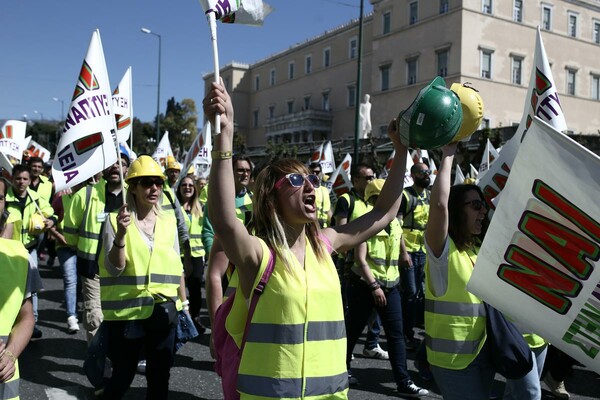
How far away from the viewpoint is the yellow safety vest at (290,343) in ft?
7.79

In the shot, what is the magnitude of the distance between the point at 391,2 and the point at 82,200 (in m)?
44.6

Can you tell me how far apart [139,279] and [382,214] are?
6.26 ft

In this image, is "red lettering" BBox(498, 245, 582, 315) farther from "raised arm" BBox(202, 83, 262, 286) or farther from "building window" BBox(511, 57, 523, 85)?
"building window" BBox(511, 57, 523, 85)

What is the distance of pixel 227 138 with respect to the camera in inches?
87.8

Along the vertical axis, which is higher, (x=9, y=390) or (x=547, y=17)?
(x=547, y=17)

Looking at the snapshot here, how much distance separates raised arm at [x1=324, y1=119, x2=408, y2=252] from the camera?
281 cm

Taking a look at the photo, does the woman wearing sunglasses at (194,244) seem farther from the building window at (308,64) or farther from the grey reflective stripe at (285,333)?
the building window at (308,64)

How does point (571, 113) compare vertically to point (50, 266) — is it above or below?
above

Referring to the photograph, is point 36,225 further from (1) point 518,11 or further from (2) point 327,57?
(2) point 327,57

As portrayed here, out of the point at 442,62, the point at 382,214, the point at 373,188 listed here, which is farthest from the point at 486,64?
the point at 382,214

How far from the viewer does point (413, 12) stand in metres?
45.1

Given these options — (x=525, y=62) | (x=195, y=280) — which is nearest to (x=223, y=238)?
(x=195, y=280)

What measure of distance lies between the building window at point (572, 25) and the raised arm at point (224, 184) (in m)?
49.6

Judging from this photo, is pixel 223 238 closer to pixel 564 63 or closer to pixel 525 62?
pixel 525 62
